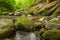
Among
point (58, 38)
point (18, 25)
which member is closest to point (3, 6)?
point (18, 25)

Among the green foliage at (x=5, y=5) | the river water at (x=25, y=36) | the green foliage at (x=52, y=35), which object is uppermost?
the green foliage at (x=52, y=35)

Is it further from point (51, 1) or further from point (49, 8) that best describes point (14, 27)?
point (51, 1)

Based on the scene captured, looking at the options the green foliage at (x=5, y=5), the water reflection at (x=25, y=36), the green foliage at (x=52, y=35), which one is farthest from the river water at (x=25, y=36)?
the green foliage at (x=5, y=5)

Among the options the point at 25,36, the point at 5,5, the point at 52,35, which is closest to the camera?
the point at 52,35

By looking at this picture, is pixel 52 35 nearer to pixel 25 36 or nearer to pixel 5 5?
pixel 25 36

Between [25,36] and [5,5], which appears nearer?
[25,36]

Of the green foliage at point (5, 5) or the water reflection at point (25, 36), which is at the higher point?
the water reflection at point (25, 36)

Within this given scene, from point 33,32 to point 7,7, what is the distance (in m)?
16.1

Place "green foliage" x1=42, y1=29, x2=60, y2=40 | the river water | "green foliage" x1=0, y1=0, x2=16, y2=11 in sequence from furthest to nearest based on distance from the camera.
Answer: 1. "green foliage" x1=0, y1=0, x2=16, y2=11
2. the river water
3. "green foliage" x1=42, y1=29, x2=60, y2=40

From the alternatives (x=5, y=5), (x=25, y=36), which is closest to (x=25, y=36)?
(x=25, y=36)

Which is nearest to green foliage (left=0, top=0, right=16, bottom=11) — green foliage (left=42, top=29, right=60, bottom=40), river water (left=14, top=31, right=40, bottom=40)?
river water (left=14, top=31, right=40, bottom=40)

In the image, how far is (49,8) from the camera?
17.1m

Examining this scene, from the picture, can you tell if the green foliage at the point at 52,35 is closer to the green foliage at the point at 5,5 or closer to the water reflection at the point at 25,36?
the water reflection at the point at 25,36

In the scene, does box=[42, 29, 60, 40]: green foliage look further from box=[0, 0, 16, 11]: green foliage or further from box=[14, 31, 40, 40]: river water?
box=[0, 0, 16, 11]: green foliage
